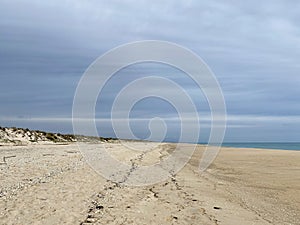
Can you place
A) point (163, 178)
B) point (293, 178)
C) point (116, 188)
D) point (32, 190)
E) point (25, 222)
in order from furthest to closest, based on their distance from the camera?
1. point (293, 178)
2. point (163, 178)
3. point (116, 188)
4. point (32, 190)
5. point (25, 222)

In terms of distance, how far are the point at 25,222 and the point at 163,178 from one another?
37.6ft

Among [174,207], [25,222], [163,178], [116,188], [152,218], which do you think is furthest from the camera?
[163,178]

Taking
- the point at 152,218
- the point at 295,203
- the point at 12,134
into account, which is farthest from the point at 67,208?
the point at 12,134

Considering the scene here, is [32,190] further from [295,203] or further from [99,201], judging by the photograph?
[295,203]

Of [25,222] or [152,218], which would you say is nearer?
[25,222]

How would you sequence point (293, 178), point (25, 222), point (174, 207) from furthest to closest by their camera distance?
point (293, 178) < point (174, 207) < point (25, 222)

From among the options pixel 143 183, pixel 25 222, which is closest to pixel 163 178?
pixel 143 183

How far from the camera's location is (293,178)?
2264 centimetres

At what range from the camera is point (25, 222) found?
403 inches

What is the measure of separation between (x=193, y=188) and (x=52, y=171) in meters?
7.97

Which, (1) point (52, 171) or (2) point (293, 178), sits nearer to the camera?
(1) point (52, 171)

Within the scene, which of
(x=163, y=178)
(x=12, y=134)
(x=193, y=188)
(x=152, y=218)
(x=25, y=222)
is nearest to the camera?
(x=25, y=222)

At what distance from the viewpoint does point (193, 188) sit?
17688 mm

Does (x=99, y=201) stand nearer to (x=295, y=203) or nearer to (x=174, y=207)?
(x=174, y=207)
